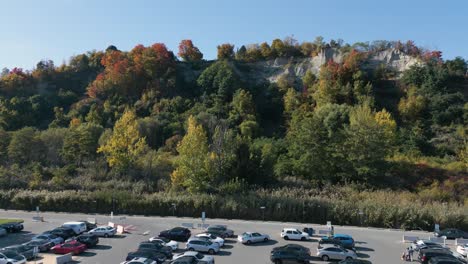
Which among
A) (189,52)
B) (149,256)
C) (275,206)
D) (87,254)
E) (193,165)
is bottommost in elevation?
(87,254)

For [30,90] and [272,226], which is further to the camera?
[30,90]

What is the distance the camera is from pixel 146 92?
7625 centimetres

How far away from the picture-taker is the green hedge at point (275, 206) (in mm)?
37875

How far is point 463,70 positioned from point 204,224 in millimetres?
54992

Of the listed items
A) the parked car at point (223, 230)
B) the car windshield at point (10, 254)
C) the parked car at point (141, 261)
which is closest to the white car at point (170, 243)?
the parked car at point (223, 230)

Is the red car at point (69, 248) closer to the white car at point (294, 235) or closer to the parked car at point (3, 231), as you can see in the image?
the parked car at point (3, 231)

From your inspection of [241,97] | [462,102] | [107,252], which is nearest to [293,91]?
[241,97]

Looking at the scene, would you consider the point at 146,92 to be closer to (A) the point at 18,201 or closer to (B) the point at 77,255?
(A) the point at 18,201

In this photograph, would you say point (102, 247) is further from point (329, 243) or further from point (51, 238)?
point (329, 243)

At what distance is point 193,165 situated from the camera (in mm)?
44938

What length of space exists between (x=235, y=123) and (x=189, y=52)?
106 ft

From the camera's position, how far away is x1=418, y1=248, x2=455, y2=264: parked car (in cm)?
2572

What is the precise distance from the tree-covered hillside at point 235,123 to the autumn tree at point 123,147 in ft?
0.40

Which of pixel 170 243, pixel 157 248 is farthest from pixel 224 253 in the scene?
pixel 157 248
